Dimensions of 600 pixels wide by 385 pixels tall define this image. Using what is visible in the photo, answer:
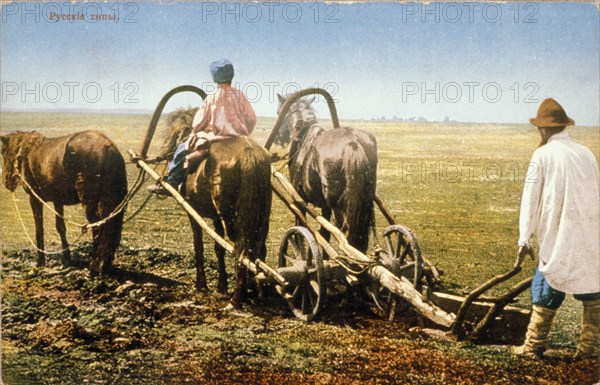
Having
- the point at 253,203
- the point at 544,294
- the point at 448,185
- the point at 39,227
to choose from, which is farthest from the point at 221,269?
the point at 544,294

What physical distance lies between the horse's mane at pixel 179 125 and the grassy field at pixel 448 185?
249 millimetres

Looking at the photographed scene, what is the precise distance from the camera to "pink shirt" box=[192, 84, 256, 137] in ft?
16.9

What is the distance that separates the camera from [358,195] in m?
5.01

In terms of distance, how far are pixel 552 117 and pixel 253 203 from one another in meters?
2.59

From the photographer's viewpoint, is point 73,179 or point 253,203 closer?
point 253,203

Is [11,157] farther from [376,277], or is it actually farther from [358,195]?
[376,277]

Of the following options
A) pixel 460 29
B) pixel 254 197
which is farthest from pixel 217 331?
pixel 460 29

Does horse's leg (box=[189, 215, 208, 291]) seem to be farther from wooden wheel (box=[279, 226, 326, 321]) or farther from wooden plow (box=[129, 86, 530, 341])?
wooden wheel (box=[279, 226, 326, 321])

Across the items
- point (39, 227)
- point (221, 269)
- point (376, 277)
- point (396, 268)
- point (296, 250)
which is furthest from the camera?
point (39, 227)

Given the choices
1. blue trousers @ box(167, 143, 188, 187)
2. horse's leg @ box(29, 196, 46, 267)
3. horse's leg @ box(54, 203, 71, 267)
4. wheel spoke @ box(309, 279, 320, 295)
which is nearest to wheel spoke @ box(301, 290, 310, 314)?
wheel spoke @ box(309, 279, 320, 295)

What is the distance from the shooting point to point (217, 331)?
4.93 metres

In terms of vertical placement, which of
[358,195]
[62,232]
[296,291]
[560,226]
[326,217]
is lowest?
[296,291]

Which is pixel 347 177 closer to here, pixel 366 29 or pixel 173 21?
pixel 366 29

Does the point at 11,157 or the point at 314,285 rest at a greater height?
the point at 11,157
